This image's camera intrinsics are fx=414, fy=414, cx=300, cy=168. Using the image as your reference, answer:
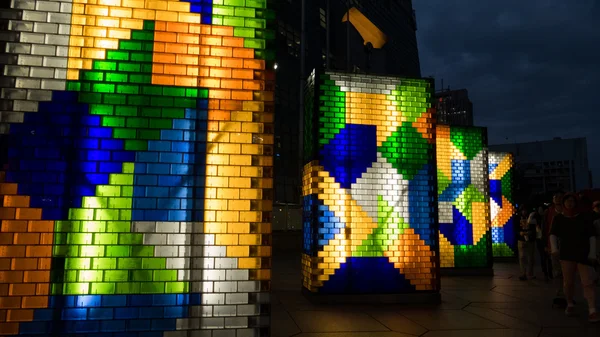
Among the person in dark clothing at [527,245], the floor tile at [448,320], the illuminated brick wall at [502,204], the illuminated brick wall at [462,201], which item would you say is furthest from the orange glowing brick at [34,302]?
the illuminated brick wall at [502,204]

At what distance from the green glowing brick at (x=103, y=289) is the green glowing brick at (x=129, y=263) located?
174mm

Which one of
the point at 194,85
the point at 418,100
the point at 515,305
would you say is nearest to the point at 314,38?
the point at 418,100

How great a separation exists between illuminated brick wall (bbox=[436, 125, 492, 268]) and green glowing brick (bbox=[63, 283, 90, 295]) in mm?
10285

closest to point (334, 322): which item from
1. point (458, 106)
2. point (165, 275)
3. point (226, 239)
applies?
point (226, 239)

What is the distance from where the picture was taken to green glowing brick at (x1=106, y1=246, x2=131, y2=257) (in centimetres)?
355

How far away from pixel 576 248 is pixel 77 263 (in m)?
7.00

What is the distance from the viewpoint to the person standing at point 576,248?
255 inches

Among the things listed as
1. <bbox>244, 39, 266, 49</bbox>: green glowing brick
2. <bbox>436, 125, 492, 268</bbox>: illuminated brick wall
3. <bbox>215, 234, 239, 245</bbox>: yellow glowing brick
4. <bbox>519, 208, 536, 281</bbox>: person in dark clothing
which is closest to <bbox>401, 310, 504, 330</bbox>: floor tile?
<bbox>215, 234, 239, 245</bbox>: yellow glowing brick

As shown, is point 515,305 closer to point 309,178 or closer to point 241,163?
point 309,178

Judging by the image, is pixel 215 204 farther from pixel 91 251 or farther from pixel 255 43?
pixel 255 43

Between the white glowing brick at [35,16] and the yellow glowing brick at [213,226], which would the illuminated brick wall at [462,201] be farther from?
the white glowing brick at [35,16]

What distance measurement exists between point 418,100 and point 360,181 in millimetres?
2113

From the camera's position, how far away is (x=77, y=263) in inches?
138

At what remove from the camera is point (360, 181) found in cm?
794
